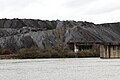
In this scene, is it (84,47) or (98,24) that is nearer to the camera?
(84,47)

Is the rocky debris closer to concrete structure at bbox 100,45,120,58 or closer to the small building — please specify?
the small building

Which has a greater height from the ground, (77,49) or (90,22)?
(90,22)

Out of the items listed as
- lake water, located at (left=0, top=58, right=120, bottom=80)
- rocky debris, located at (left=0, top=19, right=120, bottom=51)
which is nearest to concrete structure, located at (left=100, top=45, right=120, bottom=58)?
rocky debris, located at (left=0, top=19, right=120, bottom=51)

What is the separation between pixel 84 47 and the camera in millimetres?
67875

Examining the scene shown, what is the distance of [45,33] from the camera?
72125 millimetres

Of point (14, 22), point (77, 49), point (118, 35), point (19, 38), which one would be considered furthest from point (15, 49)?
point (118, 35)

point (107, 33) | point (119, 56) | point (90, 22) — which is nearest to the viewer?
point (119, 56)

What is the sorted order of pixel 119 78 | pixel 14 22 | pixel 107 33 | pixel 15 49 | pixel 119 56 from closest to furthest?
pixel 119 78, pixel 119 56, pixel 15 49, pixel 107 33, pixel 14 22

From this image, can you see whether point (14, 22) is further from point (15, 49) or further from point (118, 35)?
point (118, 35)

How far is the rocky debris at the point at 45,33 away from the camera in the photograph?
224 ft

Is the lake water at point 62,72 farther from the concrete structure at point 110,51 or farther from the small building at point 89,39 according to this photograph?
the small building at point 89,39

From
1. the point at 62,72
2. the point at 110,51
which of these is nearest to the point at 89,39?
the point at 110,51

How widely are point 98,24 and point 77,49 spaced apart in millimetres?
20642

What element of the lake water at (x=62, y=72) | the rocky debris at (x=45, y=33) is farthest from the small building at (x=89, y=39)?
the lake water at (x=62, y=72)
